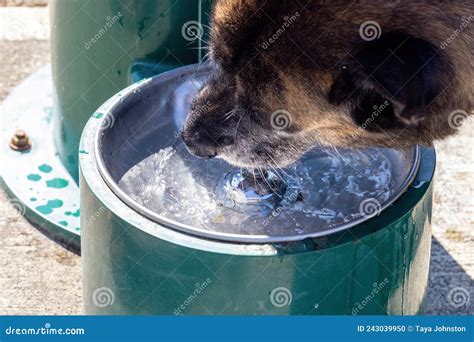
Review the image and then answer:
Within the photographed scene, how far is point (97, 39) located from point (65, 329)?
1.75 m

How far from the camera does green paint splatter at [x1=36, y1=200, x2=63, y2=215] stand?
5441mm

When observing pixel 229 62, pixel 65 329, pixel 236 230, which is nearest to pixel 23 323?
pixel 65 329

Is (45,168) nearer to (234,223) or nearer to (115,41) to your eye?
(115,41)

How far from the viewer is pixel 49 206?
5.47 m

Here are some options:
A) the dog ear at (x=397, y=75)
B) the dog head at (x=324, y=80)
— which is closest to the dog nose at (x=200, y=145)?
the dog head at (x=324, y=80)

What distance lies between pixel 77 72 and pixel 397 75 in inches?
93.9

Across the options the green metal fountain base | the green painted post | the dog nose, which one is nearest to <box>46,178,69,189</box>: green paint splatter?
the green metal fountain base

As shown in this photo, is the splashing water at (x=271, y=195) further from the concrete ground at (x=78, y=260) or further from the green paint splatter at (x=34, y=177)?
the green paint splatter at (x=34, y=177)

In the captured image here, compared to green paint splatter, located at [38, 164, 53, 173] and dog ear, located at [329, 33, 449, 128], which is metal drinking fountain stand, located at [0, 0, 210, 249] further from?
dog ear, located at [329, 33, 449, 128]

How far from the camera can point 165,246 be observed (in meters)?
3.75

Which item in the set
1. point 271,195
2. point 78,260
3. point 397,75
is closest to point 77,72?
point 78,260

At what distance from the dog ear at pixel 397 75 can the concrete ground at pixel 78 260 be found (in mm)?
1896

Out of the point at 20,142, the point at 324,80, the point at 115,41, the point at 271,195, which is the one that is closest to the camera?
the point at 324,80

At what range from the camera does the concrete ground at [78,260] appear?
16.7 feet
